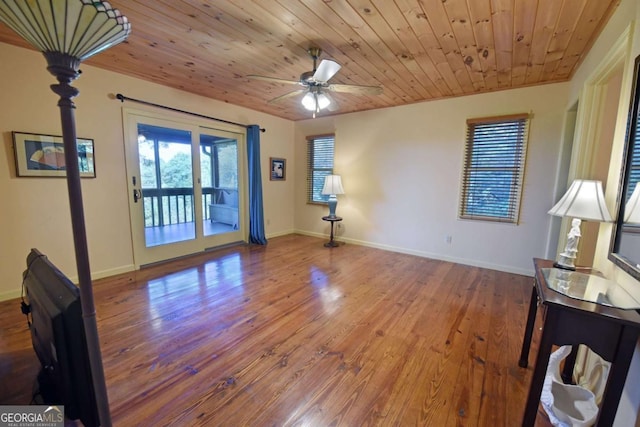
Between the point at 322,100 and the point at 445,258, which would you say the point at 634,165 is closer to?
the point at 322,100

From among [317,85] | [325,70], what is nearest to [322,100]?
[317,85]

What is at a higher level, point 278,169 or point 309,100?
point 309,100

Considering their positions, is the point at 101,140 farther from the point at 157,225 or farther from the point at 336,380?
the point at 336,380

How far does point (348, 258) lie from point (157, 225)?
9.51 feet

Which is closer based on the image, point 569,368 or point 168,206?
point 569,368

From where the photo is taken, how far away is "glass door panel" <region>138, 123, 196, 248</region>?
3.54m

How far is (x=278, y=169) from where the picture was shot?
5340mm

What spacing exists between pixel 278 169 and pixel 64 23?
4.64 meters

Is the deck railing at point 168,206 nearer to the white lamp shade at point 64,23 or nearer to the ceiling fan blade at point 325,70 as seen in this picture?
the ceiling fan blade at point 325,70

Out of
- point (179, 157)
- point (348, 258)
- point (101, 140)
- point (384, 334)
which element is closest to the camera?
point (384, 334)

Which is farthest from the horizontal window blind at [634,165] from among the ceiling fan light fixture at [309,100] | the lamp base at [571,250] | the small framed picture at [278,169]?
the small framed picture at [278,169]

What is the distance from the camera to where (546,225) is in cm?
331

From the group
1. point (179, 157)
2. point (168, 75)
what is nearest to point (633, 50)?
point (168, 75)

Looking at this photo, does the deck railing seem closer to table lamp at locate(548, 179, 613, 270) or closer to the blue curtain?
the blue curtain
